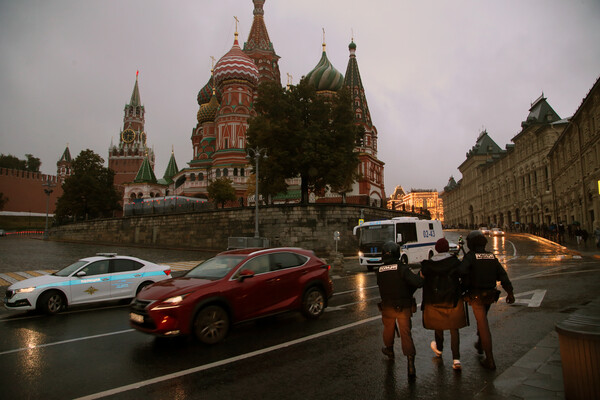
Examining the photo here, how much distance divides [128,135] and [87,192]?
6895cm

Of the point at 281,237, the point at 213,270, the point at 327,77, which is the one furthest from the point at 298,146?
the point at 327,77

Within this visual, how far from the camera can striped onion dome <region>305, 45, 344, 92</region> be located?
2232 inches

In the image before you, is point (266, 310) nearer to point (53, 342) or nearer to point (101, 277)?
point (53, 342)

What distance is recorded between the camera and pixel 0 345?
690 cm

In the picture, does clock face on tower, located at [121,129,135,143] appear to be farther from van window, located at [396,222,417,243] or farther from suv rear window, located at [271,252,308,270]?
suv rear window, located at [271,252,308,270]

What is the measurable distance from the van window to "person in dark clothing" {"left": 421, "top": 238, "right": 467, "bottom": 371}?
14.0 meters

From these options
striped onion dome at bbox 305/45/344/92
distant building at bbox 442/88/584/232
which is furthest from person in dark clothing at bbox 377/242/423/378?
striped onion dome at bbox 305/45/344/92

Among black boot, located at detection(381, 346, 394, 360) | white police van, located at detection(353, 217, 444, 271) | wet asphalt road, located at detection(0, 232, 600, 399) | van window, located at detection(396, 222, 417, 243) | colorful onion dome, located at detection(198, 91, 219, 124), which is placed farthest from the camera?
colorful onion dome, located at detection(198, 91, 219, 124)

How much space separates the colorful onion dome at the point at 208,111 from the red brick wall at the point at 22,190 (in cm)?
4017

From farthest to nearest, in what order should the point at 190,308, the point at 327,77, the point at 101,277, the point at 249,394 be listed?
1. the point at 327,77
2. the point at 101,277
3. the point at 190,308
4. the point at 249,394

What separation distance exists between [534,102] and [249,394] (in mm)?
69348

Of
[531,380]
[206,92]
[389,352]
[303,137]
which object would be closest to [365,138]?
[303,137]

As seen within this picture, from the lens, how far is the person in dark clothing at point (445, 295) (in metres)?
4.98

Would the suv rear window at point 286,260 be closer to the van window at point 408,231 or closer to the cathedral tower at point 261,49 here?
the van window at point 408,231
